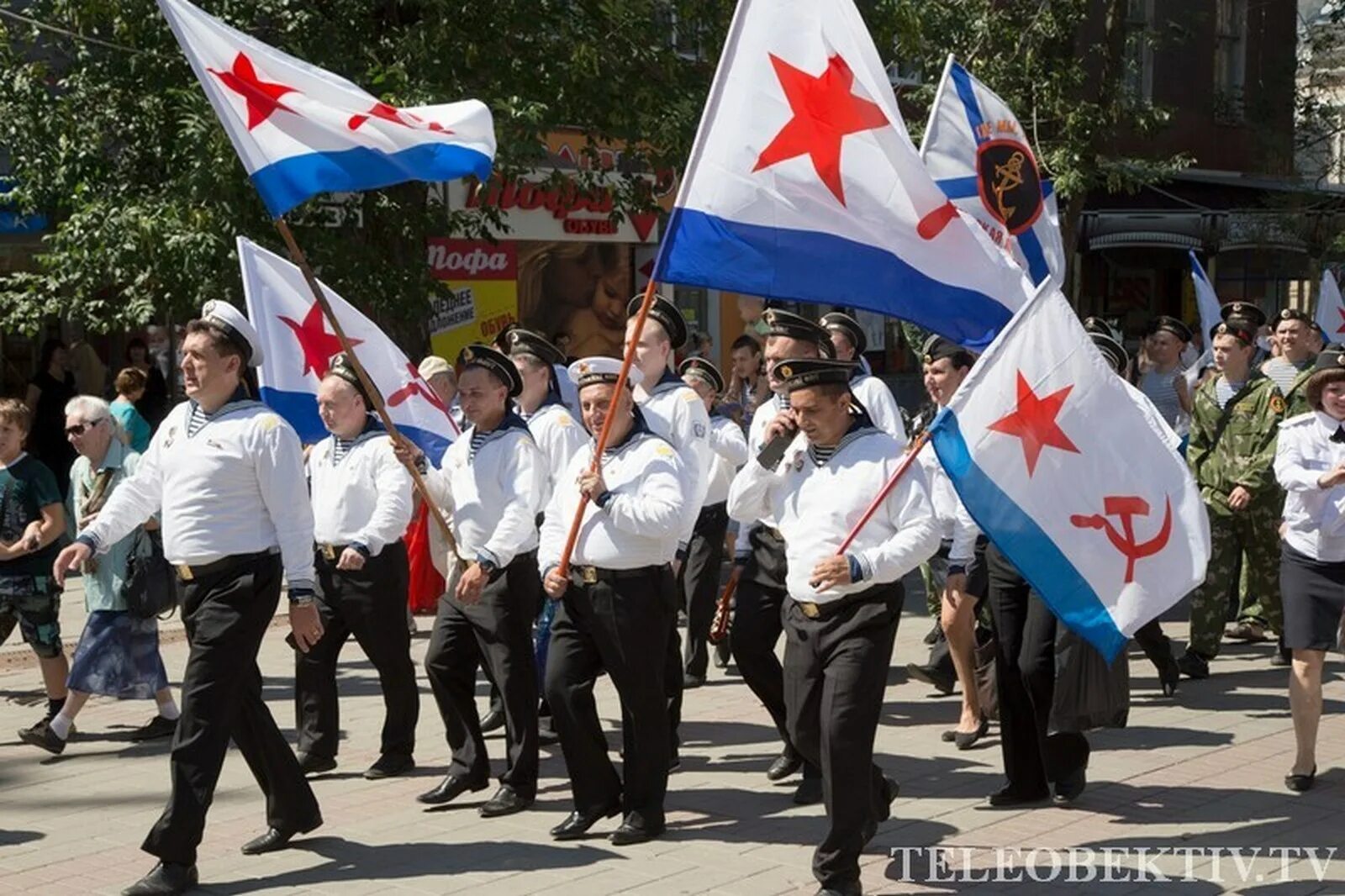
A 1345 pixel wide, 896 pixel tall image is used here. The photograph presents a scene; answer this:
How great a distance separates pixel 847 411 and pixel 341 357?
291cm

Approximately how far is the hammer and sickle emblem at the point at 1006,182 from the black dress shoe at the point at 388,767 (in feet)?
12.7

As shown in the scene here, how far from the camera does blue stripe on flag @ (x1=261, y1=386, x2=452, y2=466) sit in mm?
9773

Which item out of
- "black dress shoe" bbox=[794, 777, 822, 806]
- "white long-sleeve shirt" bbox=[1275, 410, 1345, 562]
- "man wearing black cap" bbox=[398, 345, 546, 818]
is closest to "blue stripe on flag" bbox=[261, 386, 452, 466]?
"man wearing black cap" bbox=[398, 345, 546, 818]

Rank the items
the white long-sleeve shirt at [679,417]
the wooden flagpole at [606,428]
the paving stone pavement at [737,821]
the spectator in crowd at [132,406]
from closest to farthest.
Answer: the paving stone pavement at [737,821] → the wooden flagpole at [606,428] → the white long-sleeve shirt at [679,417] → the spectator in crowd at [132,406]

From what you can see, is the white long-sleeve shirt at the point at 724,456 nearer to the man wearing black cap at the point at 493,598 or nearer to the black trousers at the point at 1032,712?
the man wearing black cap at the point at 493,598

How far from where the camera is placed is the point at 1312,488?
8.34 metres

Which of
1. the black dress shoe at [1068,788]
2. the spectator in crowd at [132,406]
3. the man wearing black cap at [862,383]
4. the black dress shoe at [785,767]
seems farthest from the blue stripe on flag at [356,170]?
the spectator in crowd at [132,406]

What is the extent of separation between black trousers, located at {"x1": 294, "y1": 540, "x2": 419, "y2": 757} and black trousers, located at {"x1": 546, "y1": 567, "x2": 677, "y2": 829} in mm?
1278

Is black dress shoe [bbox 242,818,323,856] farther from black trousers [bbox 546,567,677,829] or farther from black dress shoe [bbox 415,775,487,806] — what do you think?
black trousers [bbox 546,567,677,829]

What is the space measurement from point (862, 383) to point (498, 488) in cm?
218

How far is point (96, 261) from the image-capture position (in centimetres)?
1447

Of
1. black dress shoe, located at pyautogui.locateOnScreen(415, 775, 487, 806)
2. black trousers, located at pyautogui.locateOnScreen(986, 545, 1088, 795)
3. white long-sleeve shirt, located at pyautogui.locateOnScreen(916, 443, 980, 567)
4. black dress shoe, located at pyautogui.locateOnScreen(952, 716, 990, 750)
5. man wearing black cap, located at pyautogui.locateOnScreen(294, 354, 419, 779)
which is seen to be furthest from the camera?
black dress shoe, located at pyautogui.locateOnScreen(952, 716, 990, 750)

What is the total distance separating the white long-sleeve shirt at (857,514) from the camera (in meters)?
6.79

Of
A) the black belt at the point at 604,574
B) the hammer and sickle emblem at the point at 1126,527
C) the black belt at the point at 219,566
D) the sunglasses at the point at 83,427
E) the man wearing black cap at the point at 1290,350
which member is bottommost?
the black belt at the point at 604,574
